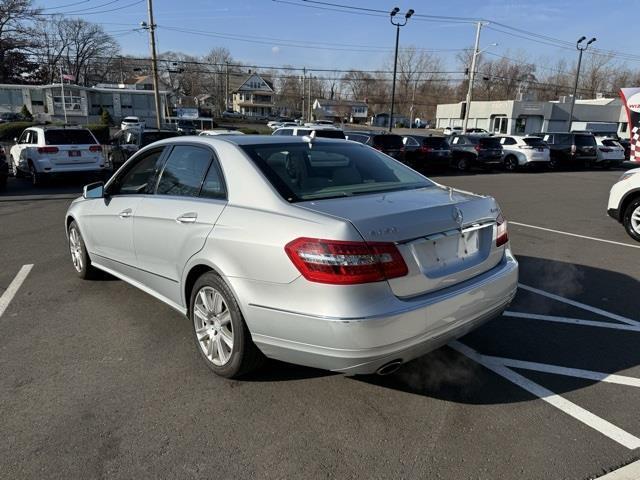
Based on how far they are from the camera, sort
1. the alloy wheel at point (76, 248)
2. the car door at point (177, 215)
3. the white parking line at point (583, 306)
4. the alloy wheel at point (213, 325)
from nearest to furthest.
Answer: the alloy wheel at point (213, 325), the car door at point (177, 215), the white parking line at point (583, 306), the alloy wheel at point (76, 248)

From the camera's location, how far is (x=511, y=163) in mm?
23469

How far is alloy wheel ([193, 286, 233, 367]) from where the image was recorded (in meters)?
3.11

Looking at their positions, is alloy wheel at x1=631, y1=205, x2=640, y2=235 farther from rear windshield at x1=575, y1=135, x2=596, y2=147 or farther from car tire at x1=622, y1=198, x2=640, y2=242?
rear windshield at x1=575, y1=135, x2=596, y2=147

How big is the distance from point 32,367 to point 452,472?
2918mm

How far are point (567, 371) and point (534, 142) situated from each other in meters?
22.6

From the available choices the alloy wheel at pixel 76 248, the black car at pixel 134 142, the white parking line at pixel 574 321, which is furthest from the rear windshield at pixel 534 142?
the alloy wheel at pixel 76 248

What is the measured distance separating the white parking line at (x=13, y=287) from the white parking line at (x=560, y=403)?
13.8ft

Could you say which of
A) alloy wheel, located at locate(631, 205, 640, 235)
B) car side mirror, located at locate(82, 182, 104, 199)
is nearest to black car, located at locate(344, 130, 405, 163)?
alloy wheel, located at locate(631, 205, 640, 235)

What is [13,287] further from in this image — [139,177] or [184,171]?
[184,171]

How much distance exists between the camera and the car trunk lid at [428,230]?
2.61 m

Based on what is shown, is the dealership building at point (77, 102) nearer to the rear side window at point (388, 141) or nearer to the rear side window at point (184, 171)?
the rear side window at point (388, 141)

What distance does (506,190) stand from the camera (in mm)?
15242

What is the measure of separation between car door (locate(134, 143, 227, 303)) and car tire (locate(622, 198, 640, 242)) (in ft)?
23.6

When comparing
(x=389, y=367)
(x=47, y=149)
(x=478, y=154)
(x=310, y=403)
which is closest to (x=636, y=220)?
(x=389, y=367)
